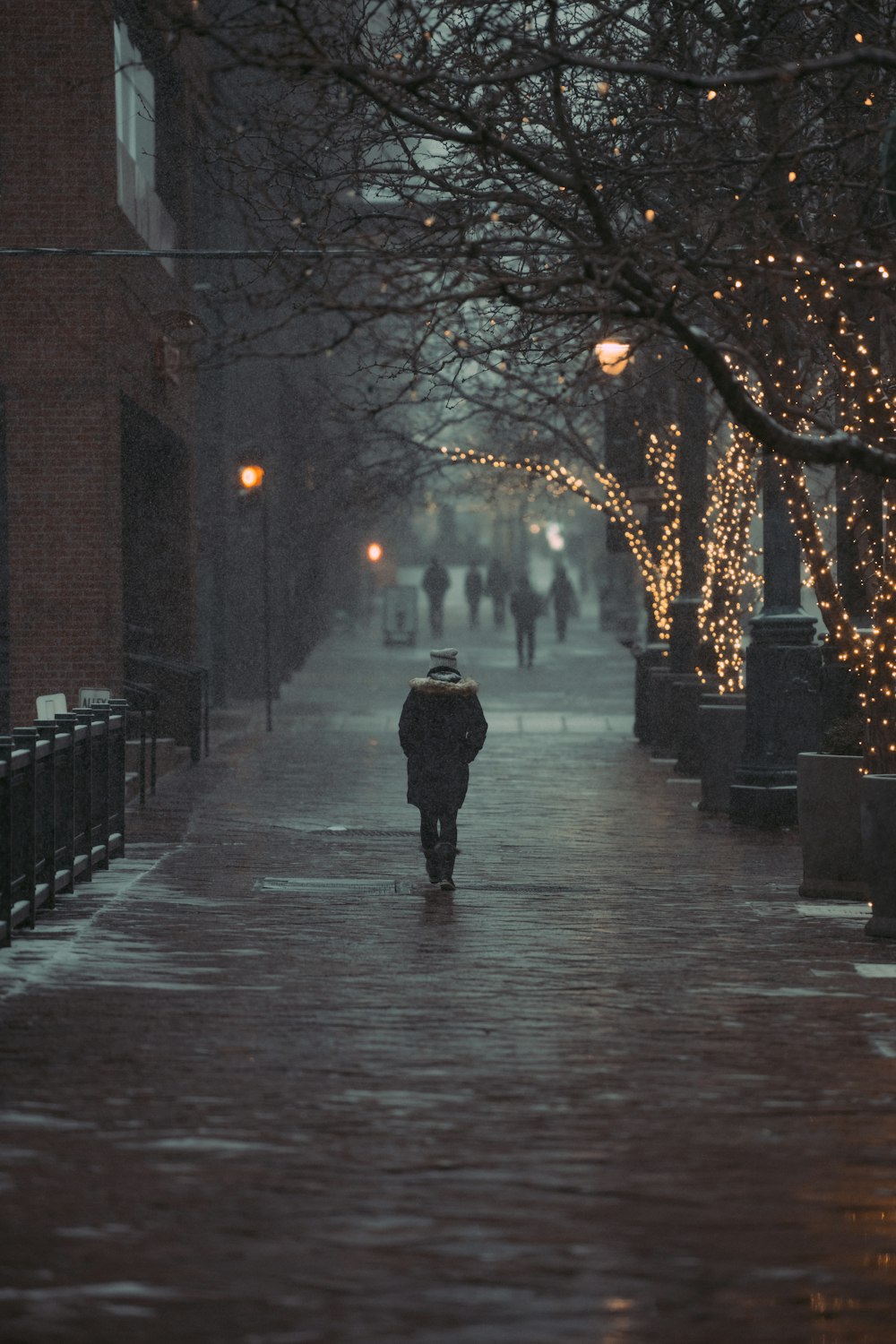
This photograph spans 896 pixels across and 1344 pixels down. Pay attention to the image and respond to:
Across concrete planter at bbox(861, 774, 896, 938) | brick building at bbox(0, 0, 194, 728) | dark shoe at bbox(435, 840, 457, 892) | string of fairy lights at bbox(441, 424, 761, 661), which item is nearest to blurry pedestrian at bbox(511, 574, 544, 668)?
string of fairy lights at bbox(441, 424, 761, 661)

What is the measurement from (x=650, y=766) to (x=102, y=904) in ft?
41.5

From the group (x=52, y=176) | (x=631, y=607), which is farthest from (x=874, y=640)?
(x=631, y=607)

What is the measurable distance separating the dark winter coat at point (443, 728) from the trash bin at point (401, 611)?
1682 inches

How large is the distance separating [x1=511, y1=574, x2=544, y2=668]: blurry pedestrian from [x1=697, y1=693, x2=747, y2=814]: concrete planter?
26.6 m

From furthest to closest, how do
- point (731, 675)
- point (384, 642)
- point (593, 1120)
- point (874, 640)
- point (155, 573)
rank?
point (384, 642), point (155, 573), point (731, 675), point (874, 640), point (593, 1120)

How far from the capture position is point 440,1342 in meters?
5.54

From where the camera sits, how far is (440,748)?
48.8 ft

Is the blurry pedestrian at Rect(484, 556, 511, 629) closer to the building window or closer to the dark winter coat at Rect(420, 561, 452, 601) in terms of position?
the dark winter coat at Rect(420, 561, 452, 601)

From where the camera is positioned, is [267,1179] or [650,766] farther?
[650,766]

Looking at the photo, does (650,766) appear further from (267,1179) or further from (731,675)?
(267,1179)

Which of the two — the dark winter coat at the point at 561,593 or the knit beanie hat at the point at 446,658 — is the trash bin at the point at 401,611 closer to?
the dark winter coat at the point at 561,593

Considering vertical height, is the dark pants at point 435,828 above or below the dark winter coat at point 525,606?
below

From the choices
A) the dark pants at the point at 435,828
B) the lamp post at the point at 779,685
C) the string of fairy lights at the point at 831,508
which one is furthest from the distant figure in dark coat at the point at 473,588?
the dark pants at the point at 435,828

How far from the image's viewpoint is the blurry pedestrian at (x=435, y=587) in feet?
209
